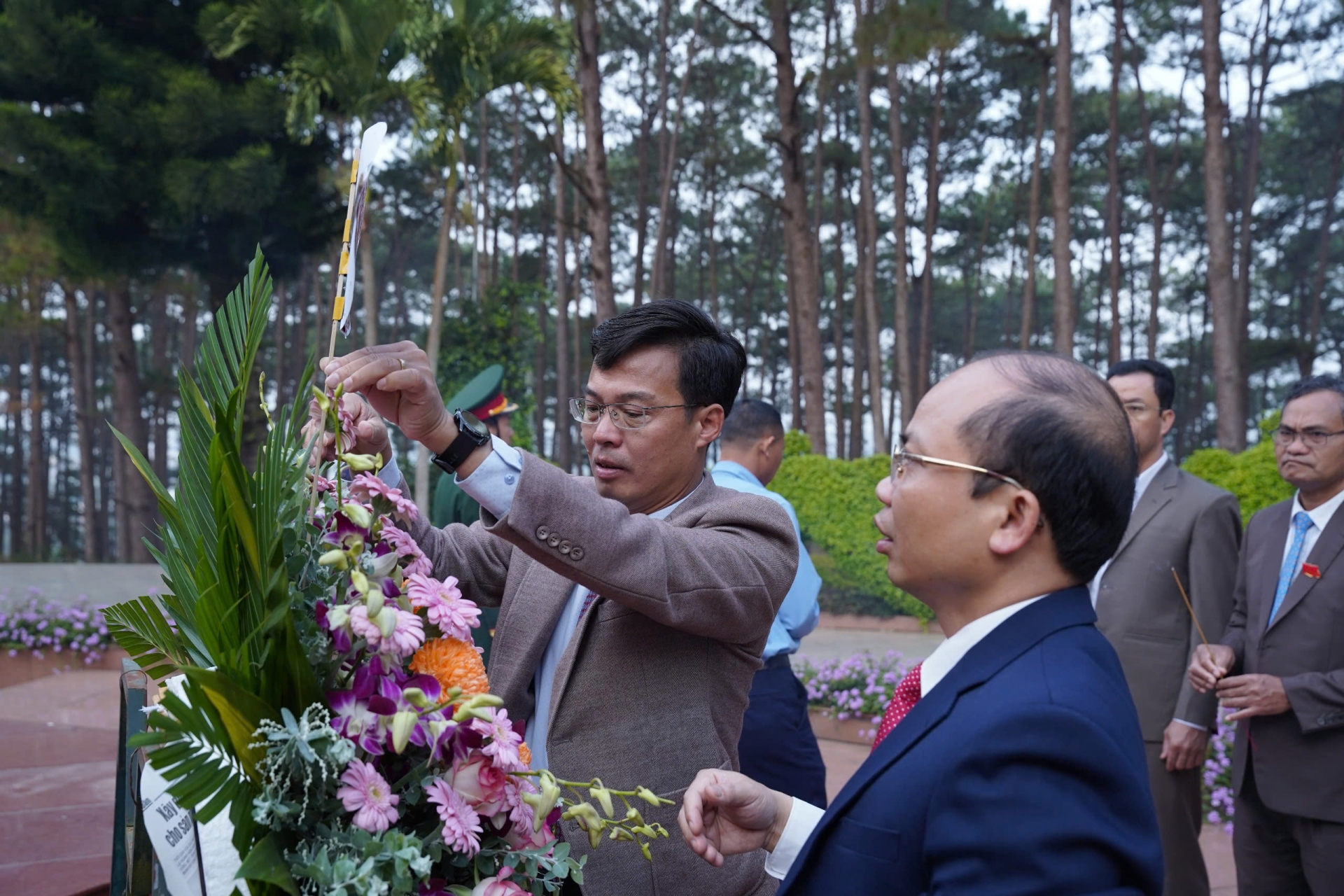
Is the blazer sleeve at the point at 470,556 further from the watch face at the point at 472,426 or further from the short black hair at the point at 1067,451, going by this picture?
the short black hair at the point at 1067,451

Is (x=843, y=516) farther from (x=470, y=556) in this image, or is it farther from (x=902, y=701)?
(x=902, y=701)

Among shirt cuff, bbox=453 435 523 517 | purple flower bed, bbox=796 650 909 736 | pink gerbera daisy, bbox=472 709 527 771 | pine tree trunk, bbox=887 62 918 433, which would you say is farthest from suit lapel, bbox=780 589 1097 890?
pine tree trunk, bbox=887 62 918 433

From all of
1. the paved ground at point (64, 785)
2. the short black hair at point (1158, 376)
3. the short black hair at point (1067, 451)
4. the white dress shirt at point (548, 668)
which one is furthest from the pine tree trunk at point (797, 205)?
the short black hair at point (1067, 451)

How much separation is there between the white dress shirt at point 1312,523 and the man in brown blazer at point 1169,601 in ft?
0.69

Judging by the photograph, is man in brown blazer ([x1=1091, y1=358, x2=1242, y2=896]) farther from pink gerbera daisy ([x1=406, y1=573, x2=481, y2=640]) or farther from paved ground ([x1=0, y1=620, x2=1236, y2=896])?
pink gerbera daisy ([x1=406, y1=573, x2=481, y2=640])

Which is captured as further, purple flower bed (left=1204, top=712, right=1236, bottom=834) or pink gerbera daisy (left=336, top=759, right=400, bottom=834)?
purple flower bed (left=1204, top=712, right=1236, bottom=834)

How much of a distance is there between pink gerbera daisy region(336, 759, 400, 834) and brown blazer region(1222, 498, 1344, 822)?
283 cm

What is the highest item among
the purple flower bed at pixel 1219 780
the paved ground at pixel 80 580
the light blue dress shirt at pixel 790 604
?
the light blue dress shirt at pixel 790 604

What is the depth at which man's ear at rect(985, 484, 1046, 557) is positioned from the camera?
3.81 feet

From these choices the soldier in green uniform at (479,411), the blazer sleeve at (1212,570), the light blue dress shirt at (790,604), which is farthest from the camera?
the soldier in green uniform at (479,411)

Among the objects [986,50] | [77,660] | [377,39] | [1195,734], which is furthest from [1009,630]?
[986,50]

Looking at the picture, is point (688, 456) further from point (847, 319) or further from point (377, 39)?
point (847, 319)

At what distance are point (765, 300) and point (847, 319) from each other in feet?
10.9

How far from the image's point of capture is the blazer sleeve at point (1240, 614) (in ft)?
10.9
